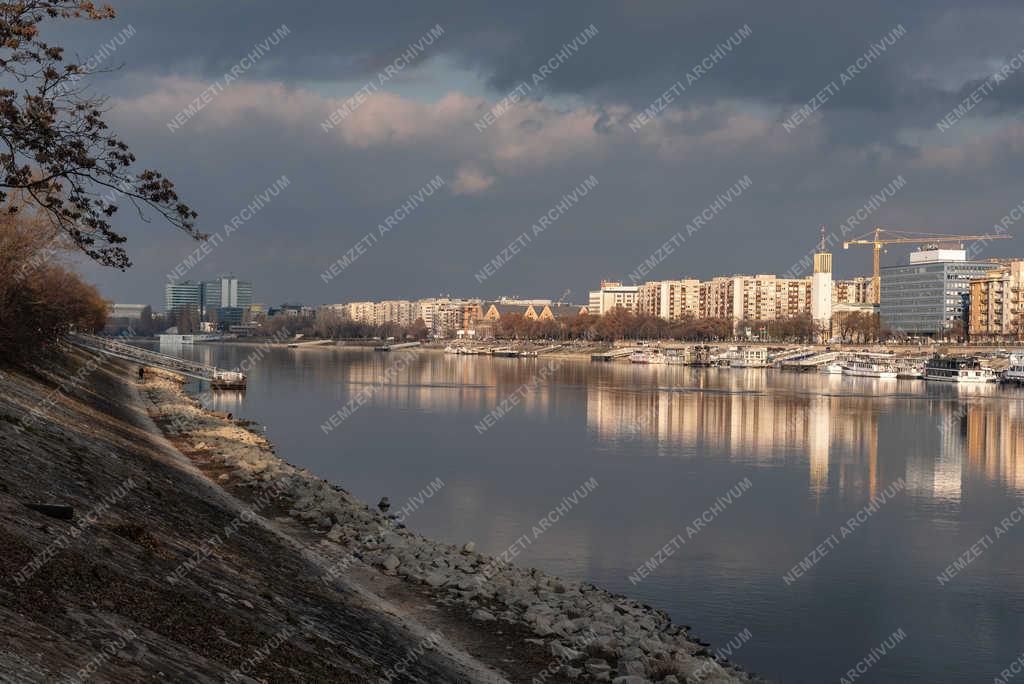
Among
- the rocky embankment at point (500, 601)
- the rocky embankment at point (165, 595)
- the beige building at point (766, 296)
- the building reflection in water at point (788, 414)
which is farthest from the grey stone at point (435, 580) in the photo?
the beige building at point (766, 296)

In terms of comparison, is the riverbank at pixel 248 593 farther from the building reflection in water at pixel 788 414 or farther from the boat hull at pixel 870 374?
the boat hull at pixel 870 374

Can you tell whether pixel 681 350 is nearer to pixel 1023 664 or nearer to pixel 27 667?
pixel 1023 664

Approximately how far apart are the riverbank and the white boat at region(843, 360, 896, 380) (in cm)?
8222

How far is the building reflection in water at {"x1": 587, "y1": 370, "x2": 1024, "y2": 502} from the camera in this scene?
2977 centimetres

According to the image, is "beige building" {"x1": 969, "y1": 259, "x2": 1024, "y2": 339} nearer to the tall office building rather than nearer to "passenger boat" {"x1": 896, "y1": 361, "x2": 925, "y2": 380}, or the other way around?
"passenger boat" {"x1": 896, "y1": 361, "x2": 925, "y2": 380}

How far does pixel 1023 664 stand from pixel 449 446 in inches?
917

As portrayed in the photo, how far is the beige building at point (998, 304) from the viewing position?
125 m

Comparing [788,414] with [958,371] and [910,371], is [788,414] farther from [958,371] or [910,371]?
[910,371]

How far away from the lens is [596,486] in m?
26.2

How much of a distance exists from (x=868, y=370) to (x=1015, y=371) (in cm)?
1468

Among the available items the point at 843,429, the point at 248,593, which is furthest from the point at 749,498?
the point at 843,429

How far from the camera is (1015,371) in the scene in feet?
270

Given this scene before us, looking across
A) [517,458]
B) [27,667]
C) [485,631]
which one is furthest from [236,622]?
[517,458]

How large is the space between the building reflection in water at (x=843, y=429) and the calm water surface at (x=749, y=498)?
158 millimetres
